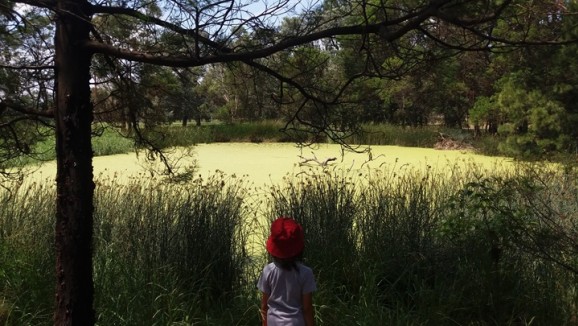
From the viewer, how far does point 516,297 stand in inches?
100

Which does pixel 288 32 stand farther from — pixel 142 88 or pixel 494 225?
pixel 494 225

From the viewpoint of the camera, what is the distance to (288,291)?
1.67 m

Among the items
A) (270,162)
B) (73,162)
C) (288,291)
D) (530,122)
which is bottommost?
(270,162)

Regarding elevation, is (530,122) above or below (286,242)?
above

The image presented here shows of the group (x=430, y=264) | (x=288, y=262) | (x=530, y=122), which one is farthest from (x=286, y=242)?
(x=530, y=122)

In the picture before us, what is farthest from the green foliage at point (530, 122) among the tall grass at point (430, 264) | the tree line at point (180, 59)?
the tree line at point (180, 59)

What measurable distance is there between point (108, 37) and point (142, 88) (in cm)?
48

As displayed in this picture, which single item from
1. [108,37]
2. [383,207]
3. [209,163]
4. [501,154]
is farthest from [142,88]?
[501,154]

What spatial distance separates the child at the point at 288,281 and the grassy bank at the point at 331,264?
748mm

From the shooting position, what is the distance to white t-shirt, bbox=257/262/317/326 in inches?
65.8

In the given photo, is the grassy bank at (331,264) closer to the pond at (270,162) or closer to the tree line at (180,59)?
the tree line at (180,59)

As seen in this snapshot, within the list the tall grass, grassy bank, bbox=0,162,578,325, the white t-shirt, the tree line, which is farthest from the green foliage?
the white t-shirt

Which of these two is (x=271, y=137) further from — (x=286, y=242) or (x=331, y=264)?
(x=286, y=242)

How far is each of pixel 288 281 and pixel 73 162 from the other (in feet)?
2.65
